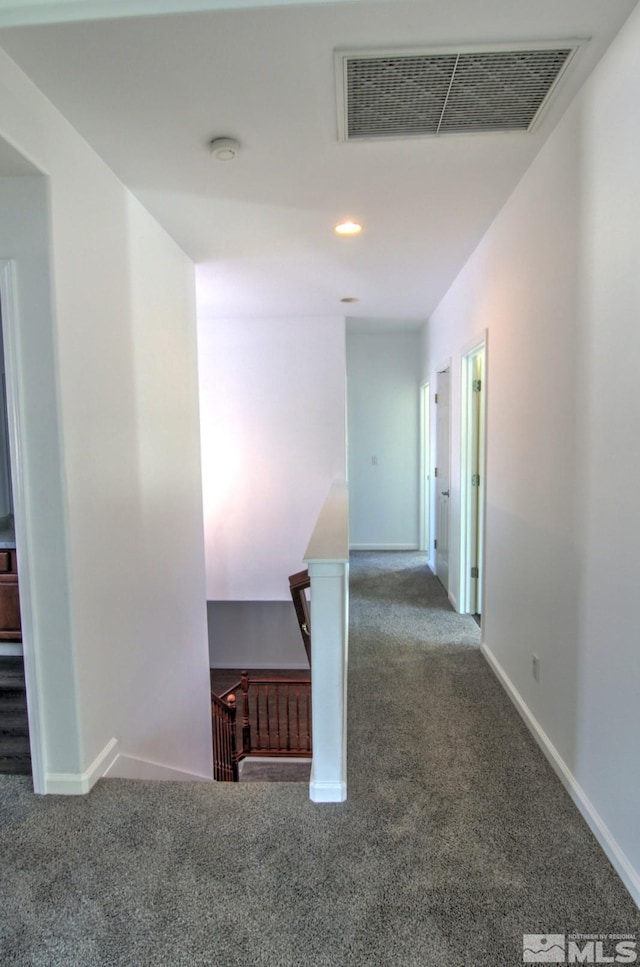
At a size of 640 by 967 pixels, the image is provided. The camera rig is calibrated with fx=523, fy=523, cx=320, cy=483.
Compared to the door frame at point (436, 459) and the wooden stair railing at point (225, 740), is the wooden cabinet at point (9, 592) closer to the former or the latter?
the wooden stair railing at point (225, 740)

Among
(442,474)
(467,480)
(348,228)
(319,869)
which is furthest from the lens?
(442,474)

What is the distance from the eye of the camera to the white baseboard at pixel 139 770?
2.18 m

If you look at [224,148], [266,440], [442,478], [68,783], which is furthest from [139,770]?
[266,440]

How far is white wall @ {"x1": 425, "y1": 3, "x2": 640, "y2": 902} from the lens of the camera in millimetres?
1522

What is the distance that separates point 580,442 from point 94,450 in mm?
1830

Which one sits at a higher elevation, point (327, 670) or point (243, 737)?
point (327, 670)

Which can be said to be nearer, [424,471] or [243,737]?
[243,737]

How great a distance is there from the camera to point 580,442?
184 cm

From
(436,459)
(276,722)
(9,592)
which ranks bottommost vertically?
(276,722)

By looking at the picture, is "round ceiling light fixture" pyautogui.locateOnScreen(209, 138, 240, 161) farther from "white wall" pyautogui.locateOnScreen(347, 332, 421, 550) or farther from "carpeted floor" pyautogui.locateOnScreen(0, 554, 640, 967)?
"white wall" pyautogui.locateOnScreen(347, 332, 421, 550)

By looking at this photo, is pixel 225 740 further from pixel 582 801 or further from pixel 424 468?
pixel 424 468

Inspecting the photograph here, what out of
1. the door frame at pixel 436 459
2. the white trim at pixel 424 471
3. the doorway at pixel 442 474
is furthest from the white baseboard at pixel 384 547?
the doorway at pixel 442 474

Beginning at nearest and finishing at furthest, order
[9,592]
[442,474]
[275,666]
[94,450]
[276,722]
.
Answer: [94,450] → [9,592] → [442,474] → [276,722] → [275,666]

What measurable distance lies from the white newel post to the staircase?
1.21 m
